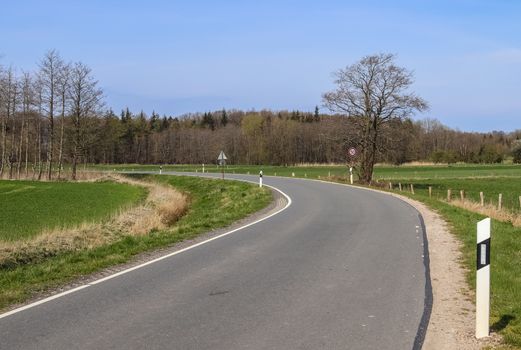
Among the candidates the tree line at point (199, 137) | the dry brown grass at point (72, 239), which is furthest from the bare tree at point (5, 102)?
the dry brown grass at point (72, 239)

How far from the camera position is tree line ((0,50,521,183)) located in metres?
49.3

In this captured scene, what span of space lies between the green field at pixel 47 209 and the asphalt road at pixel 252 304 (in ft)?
32.7

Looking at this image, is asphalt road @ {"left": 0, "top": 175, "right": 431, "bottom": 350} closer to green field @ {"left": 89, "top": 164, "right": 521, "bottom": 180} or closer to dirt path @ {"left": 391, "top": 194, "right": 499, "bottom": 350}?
dirt path @ {"left": 391, "top": 194, "right": 499, "bottom": 350}

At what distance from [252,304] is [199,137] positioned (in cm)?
14950

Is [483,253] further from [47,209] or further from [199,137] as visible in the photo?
[199,137]

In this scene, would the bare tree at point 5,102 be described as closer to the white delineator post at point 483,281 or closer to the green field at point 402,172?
the green field at point 402,172

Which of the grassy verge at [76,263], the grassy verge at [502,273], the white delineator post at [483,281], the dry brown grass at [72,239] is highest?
the white delineator post at [483,281]

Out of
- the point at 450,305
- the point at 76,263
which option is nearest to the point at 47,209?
the point at 76,263

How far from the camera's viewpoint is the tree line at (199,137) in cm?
4928

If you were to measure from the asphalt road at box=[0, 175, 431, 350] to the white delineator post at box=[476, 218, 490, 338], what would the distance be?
0.64m

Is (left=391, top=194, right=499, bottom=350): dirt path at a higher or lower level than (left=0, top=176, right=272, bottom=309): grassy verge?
higher

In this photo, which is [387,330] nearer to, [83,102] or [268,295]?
[268,295]

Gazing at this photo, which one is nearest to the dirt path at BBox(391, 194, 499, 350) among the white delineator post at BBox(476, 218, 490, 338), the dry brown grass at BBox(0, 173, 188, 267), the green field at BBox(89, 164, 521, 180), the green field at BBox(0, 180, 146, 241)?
A: the white delineator post at BBox(476, 218, 490, 338)

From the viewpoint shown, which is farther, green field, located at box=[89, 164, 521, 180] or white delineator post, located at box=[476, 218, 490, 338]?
green field, located at box=[89, 164, 521, 180]
